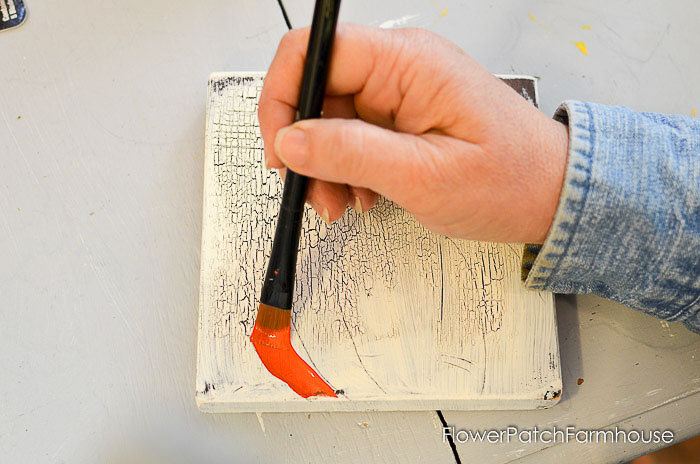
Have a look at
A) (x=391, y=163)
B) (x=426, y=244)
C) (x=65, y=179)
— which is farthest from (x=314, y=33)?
(x=65, y=179)

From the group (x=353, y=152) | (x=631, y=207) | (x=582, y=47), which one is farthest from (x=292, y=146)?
(x=582, y=47)

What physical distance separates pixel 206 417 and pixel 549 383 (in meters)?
0.32

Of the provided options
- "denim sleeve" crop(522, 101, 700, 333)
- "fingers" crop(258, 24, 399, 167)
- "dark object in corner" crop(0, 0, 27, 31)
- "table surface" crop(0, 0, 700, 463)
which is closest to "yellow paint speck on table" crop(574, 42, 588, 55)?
"table surface" crop(0, 0, 700, 463)

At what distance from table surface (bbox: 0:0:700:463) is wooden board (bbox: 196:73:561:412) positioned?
0.04 m

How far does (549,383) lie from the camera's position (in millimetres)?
526

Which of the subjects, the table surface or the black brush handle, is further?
the table surface

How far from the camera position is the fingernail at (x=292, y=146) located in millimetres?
434

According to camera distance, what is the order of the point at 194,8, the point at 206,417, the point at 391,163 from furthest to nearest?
the point at 194,8 < the point at 206,417 < the point at 391,163

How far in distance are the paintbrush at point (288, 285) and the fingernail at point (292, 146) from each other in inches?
0.9

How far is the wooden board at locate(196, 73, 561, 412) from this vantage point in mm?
521

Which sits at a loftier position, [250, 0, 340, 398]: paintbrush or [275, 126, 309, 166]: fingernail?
[275, 126, 309, 166]: fingernail

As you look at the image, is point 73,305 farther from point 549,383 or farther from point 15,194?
point 549,383

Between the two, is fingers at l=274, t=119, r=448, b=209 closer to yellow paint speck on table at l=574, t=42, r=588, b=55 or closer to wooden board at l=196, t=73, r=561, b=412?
wooden board at l=196, t=73, r=561, b=412

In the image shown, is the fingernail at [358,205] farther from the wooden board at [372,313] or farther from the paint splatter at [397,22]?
the paint splatter at [397,22]
